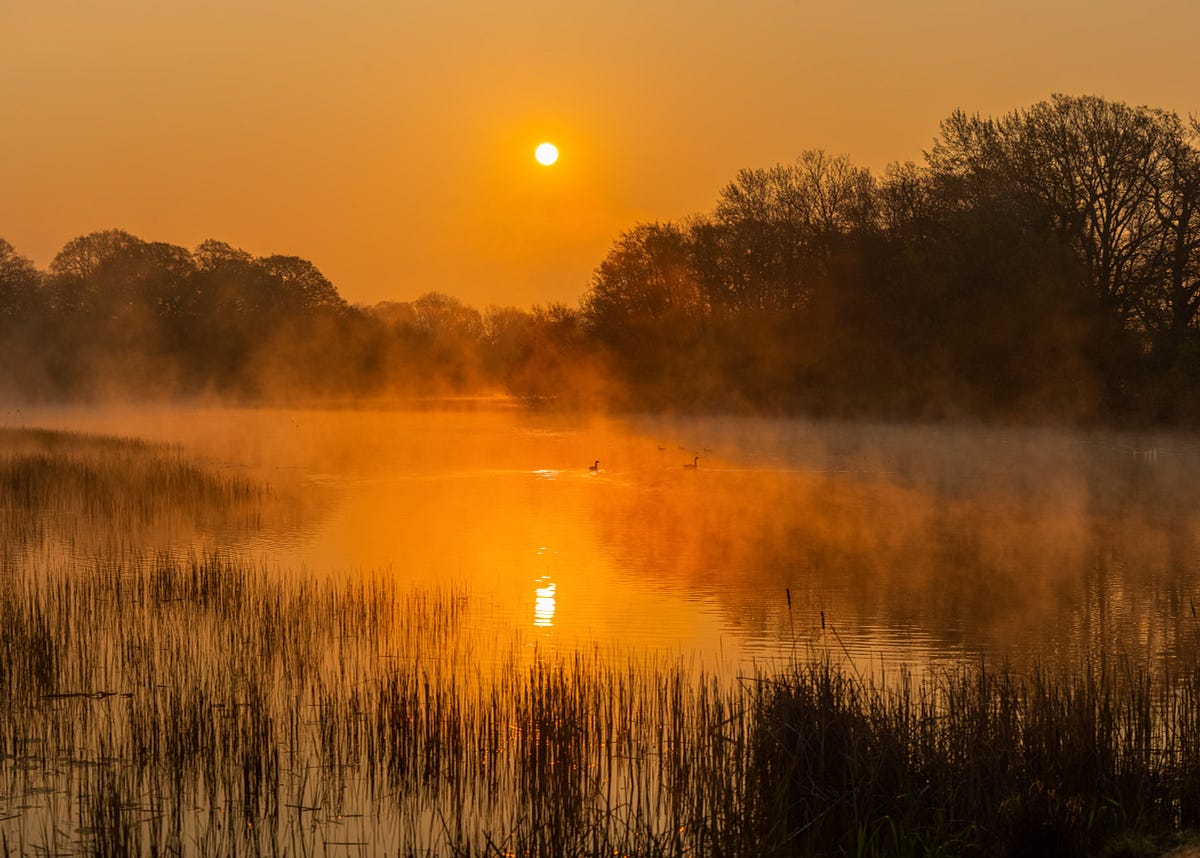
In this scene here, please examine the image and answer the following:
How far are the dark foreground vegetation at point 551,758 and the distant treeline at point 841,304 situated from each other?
116ft

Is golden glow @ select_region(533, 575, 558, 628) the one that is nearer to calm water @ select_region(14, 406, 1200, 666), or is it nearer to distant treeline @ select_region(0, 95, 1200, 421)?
calm water @ select_region(14, 406, 1200, 666)

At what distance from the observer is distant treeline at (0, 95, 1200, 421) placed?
43594 mm

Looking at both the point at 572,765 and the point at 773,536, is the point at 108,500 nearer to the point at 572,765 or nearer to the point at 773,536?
the point at 773,536

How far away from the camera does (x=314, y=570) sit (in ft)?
57.4

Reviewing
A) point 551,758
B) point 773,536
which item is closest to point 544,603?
point 551,758

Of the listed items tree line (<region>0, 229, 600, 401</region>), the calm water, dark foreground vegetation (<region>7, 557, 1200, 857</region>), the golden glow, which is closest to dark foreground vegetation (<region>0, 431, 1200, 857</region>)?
dark foreground vegetation (<region>7, 557, 1200, 857</region>)

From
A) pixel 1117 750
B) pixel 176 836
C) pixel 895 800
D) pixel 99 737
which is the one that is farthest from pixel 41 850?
pixel 1117 750

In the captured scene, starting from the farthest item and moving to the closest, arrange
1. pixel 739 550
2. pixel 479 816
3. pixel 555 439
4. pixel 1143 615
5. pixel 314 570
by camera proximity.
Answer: pixel 555 439
pixel 739 550
pixel 314 570
pixel 1143 615
pixel 479 816

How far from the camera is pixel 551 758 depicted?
827 centimetres

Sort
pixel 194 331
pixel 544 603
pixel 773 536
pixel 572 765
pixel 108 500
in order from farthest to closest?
pixel 194 331
pixel 108 500
pixel 773 536
pixel 544 603
pixel 572 765

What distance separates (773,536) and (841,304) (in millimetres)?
32272

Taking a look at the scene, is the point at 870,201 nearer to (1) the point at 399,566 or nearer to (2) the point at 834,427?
(2) the point at 834,427

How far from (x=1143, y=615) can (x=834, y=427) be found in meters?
39.2

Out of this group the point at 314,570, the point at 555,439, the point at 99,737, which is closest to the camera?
the point at 99,737
